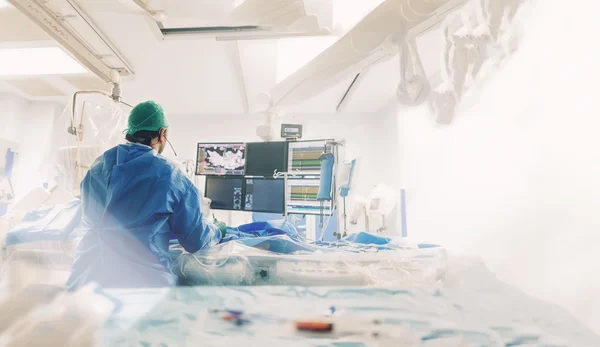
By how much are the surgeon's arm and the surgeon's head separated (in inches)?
12.8

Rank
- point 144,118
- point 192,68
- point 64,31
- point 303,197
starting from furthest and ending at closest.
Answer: point 303,197, point 192,68, point 64,31, point 144,118

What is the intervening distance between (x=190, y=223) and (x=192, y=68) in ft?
6.88

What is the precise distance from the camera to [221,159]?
3.07m

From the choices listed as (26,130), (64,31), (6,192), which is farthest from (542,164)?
(26,130)

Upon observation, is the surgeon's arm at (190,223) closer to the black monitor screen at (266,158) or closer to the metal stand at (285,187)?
the metal stand at (285,187)

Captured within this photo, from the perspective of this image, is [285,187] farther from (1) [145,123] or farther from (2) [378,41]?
(2) [378,41]

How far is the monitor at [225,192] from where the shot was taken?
2939 millimetres

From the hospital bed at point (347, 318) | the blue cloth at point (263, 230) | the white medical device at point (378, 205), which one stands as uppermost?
the white medical device at point (378, 205)

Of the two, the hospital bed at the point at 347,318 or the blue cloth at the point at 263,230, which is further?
the blue cloth at the point at 263,230

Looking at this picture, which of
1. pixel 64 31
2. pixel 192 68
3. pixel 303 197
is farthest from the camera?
pixel 303 197

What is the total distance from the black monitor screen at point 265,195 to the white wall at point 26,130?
2469mm

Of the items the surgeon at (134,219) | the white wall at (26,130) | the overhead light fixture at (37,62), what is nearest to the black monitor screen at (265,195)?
the surgeon at (134,219)

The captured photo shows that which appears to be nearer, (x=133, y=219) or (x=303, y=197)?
(x=133, y=219)

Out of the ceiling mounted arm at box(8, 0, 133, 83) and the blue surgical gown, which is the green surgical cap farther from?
the ceiling mounted arm at box(8, 0, 133, 83)
